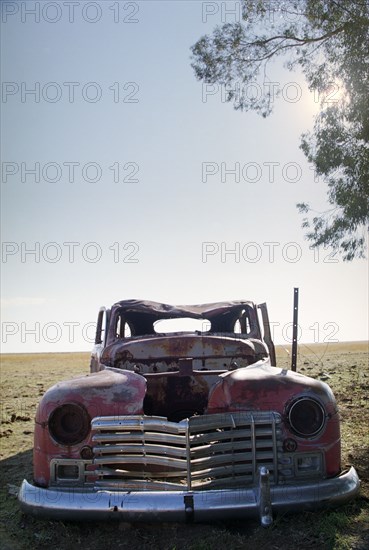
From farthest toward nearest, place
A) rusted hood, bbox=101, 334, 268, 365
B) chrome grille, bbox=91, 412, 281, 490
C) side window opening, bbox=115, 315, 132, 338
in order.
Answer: side window opening, bbox=115, 315, 132, 338
rusted hood, bbox=101, 334, 268, 365
chrome grille, bbox=91, 412, 281, 490

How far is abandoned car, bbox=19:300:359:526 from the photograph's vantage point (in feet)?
11.3

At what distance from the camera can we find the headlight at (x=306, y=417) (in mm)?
3811

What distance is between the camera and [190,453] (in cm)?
360

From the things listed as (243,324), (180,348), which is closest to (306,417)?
(180,348)

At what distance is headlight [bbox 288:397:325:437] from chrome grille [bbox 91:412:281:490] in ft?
0.41

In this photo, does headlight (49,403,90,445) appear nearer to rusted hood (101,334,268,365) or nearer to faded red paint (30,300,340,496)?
faded red paint (30,300,340,496)

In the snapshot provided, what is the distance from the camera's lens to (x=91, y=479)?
3721mm

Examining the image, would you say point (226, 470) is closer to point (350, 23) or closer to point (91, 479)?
point (91, 479)

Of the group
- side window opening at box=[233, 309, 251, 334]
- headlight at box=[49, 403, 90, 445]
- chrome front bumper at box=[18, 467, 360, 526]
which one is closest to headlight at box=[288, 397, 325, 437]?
chrome front bumper at box=[18, 467, 360, 526]

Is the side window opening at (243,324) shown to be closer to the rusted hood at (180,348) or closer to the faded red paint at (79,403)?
the rusted hood at (180,348)

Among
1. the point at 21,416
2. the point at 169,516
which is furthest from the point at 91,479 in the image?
the point at 21,416

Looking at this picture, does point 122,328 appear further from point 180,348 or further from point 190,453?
point 190,453

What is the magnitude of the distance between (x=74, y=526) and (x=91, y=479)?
0.32m

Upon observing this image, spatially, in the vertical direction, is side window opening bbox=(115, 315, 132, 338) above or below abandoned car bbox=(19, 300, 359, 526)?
above
